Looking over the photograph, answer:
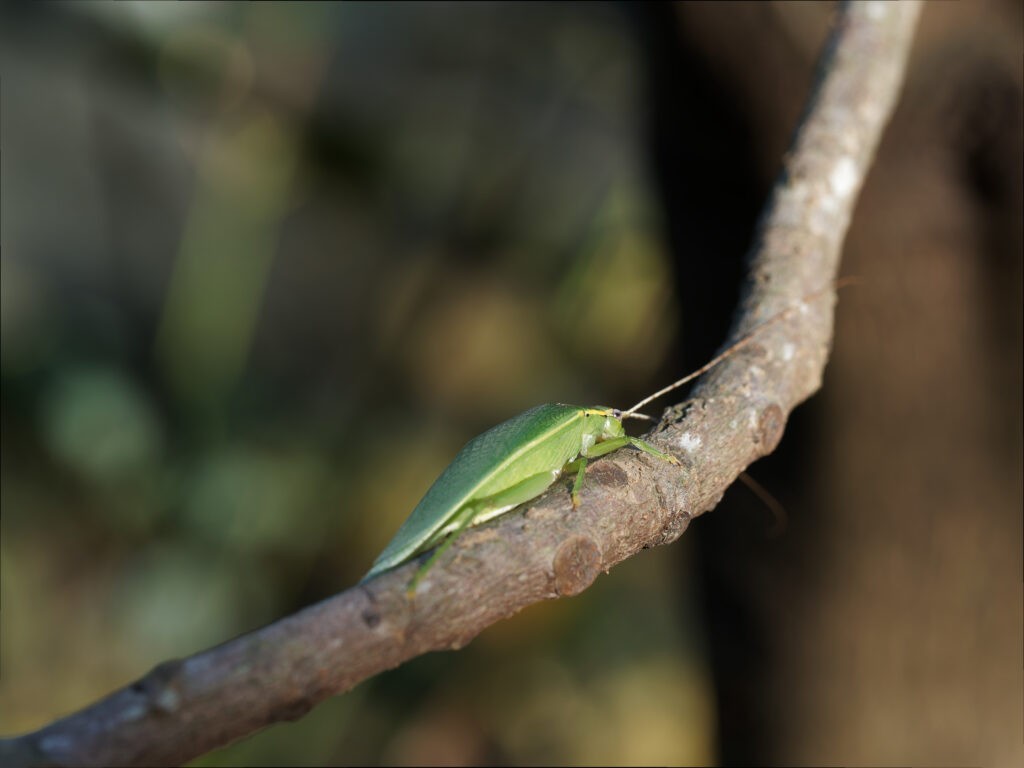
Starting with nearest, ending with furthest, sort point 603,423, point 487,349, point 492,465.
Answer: point 492,465 → point 603,423 → point 487,349

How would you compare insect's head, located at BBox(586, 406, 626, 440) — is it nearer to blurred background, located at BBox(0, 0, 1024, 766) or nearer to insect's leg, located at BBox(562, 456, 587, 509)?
insect's leg, located at BBox(562, 456, 587, 509)

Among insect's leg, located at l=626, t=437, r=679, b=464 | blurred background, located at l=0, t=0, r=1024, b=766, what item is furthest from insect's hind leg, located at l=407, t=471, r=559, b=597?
blurred background, located at l=0, t=0, r=1024, b=766

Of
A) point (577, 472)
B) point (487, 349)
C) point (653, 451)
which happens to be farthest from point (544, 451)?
point (487, 349)

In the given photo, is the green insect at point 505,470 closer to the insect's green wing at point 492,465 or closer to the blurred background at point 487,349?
the insect's green wing at point 492,465

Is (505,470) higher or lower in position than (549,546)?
higher

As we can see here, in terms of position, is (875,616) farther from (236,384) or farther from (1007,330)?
(236,384)

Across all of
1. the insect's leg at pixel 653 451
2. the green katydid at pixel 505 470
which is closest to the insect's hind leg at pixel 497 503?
the green katydid at pixel 505 470

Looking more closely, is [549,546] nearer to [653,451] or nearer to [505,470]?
[505,470]
